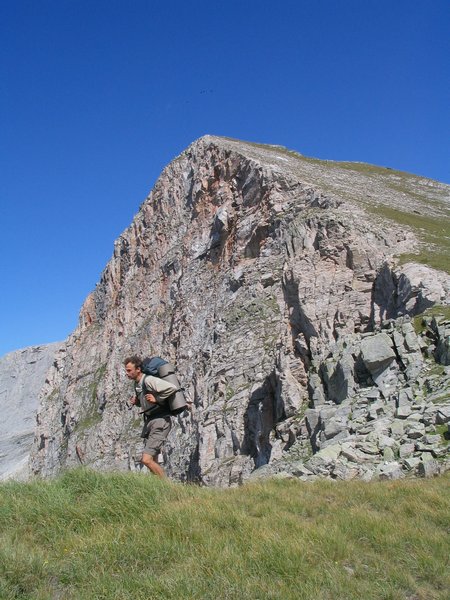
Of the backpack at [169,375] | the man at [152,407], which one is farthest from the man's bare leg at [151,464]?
the backpack at [169,375]

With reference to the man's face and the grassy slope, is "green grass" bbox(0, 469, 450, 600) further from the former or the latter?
the grassy slope

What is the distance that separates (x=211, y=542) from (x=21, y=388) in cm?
16917

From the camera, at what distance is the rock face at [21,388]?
5576 inches

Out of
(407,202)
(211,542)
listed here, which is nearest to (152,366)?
(211,542)

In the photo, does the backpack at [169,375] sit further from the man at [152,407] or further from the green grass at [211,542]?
the green grass at [211,542]

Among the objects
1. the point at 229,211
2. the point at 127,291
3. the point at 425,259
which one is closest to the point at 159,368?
the point at 425,259

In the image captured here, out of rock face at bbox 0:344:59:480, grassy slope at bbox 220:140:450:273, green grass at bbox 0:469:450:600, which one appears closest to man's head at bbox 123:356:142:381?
green grass at bbox 0:469:450:600

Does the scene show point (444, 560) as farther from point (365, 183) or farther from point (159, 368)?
point (365, 183)

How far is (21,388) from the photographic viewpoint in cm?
15800

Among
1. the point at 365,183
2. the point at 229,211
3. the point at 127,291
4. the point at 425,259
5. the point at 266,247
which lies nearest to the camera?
the point at 425,259

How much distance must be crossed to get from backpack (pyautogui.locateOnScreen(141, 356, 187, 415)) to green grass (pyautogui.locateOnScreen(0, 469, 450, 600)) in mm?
1383

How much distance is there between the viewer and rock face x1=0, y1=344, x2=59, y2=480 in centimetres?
14162

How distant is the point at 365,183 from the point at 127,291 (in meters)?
32.2

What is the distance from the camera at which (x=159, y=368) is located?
8.23 metres
